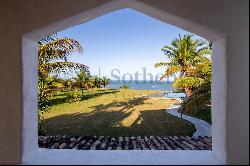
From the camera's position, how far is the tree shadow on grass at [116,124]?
14.7 metres

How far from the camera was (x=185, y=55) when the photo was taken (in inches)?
683

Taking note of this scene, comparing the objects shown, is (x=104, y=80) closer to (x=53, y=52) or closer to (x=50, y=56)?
(x=50, y=56)

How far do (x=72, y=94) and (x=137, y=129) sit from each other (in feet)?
34.2

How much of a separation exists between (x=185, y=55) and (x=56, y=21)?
53.6ft

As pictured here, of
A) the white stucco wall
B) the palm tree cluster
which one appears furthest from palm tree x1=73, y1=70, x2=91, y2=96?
the white stucco wall

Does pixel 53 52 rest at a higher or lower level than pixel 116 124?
higher

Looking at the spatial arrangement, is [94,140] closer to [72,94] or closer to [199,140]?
[199,140]

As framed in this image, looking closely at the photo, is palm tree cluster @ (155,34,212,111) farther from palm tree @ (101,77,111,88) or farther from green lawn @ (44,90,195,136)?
palm tree @ (101,77,111,88)

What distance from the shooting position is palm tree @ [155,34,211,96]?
17125mm

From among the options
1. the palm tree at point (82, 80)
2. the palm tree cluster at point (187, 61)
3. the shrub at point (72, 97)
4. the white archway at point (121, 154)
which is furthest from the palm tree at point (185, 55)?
the white archway at point (121, 154)

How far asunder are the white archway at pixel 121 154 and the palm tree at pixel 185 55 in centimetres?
1510

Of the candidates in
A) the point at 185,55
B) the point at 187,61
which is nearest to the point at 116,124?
the point at 187,61
